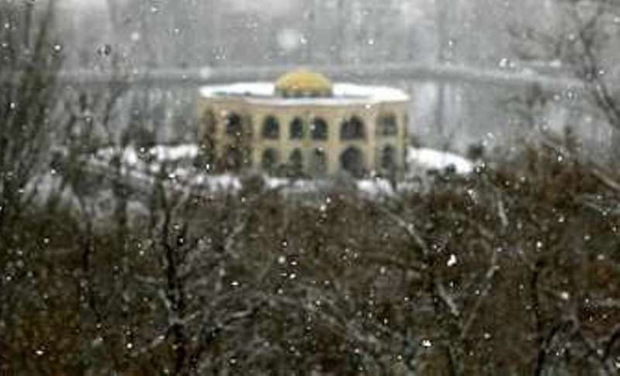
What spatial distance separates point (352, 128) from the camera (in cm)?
3128

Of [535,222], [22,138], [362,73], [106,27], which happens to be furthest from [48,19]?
[362,73]

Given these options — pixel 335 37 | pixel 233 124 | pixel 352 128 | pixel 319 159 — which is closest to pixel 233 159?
pixel 233 124

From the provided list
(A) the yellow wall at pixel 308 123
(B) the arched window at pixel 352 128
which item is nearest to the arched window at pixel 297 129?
(A) the yellow wall at pixel 308 123

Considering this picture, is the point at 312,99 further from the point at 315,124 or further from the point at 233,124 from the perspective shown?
the point at 233,124

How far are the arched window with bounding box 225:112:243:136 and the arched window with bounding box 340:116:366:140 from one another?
8.48 ft

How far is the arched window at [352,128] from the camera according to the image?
31.2 metres

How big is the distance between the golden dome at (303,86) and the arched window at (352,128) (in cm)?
114

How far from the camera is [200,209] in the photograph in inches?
532

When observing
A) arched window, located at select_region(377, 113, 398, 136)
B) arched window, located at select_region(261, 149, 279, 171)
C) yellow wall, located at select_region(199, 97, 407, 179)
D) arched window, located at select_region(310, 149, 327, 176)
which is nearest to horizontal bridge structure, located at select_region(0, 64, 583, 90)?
arched window, located at select_region(377, 113, 398, 136)

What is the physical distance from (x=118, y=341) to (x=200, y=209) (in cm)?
568

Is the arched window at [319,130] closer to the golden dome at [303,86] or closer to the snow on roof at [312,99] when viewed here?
the snow on roof at [312,99]

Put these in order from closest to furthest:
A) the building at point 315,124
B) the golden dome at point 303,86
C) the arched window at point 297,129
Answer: the building at point 315,124, the arched window at point 297,129, the golden dome at point 303,86

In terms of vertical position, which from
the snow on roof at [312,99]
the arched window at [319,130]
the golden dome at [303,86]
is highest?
the golden dome at [303,86]

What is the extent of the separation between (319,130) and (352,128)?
2.73 feet
